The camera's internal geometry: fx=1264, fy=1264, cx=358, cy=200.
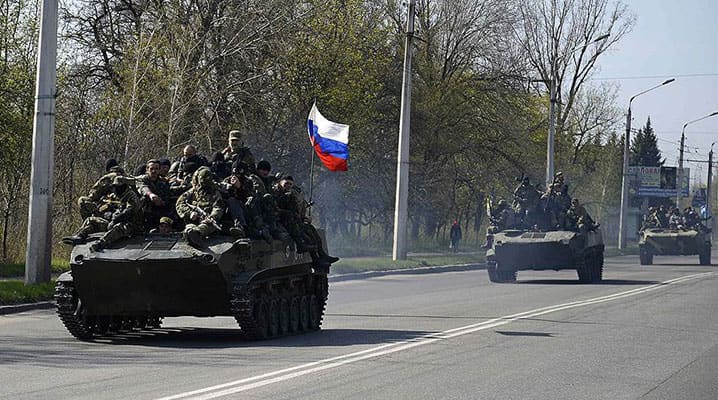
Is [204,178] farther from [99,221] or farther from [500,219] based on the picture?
[500,219]

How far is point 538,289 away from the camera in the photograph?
1079 inches

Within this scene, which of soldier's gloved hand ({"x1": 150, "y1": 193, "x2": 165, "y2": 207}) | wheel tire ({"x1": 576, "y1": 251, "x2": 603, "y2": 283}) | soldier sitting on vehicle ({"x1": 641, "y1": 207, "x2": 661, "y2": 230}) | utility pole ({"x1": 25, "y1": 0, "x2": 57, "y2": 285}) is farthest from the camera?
soldier sitting on vehicle ({"x1": 641, "y1": 207, "x2": 661, "y2": 230})

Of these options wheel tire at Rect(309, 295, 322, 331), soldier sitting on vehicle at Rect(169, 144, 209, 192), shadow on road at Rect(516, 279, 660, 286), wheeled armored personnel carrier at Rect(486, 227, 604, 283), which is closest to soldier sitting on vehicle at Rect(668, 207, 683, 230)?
shadow on road at Rect(516, 279, 660, 286)

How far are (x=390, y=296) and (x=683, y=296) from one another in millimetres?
6163

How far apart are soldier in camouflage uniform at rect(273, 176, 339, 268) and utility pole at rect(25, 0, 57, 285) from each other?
615cm

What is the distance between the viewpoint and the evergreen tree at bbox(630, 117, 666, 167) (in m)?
113

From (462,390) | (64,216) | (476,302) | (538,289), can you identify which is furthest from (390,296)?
(462,390)

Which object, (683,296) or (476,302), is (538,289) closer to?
(683,296)

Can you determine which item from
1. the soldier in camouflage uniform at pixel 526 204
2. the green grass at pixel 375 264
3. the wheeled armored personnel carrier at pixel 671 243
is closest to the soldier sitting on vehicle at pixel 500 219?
the soldier in camouflage uniform at pixel 526 204

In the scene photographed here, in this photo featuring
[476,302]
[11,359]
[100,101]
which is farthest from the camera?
[100,101]

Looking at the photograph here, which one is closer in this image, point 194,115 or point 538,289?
point 538,289

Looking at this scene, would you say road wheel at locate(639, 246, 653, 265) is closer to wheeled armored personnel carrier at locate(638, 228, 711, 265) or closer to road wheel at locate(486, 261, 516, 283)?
wheeled armored personnel carrier at locate(638, 228, 711, 265)

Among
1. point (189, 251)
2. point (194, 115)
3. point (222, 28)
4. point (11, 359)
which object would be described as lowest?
point (11, 359)

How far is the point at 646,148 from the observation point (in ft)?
378
